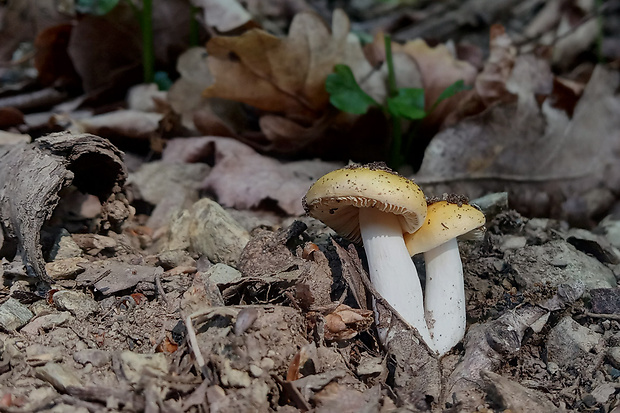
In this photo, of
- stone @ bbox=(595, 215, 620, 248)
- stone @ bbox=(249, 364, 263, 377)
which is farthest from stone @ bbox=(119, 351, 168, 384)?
stone @ bbox=(595, 215, 620, 248)

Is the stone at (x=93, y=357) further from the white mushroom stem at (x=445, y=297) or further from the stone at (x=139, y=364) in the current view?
the white mushroom stem at (x=445, y=297)

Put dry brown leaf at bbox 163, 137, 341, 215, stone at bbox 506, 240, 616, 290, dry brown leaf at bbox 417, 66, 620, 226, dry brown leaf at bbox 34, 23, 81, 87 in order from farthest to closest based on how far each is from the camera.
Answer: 1. dry brown leaf at bbox 34, 23, 81, 87
2. dry brown leaf at bbox 417, 66, 620, 226
3. dry brown leaf at bbox 163, 137, 341, 215
4. stone at bbox 506, 240, 616, 290

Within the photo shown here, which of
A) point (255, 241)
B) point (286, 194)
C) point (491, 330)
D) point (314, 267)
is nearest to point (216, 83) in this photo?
point (286, 194)

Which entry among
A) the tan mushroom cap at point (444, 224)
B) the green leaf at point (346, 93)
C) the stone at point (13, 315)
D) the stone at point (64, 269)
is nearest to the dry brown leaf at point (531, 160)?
the green leaf at point (346, 93)

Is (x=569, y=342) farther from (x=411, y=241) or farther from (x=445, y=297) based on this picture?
(x=411, y=241)

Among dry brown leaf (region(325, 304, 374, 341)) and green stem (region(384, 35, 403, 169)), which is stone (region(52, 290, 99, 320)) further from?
green stem (region(384, 35, 403, 169))

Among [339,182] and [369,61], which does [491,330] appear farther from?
[369,61]
